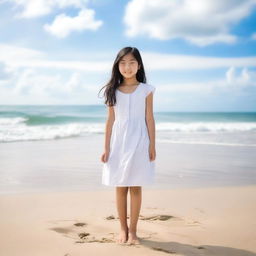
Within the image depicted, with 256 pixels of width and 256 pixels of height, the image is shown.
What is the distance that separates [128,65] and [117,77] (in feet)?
0.69

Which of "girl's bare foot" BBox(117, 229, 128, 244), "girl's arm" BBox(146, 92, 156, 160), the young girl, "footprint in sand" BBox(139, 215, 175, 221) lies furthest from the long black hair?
"footprint in sand" BBox(139, 215, 175, 221)

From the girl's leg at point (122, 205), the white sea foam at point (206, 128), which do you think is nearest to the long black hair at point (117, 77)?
the girl's leg at point (122, 205)

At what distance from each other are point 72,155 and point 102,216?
4.75 m

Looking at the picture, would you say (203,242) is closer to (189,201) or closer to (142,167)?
(142,167)

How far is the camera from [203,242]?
324 cm

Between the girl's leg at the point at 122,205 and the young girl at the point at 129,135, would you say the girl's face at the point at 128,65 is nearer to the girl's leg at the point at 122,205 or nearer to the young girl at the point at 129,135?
the young girl at the point at 129,135

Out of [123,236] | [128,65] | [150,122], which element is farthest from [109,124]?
[123,236]

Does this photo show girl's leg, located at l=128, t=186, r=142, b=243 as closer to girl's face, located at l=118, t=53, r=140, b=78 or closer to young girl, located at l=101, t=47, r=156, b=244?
young girl, located at l=101, t=47, r=156, b=244

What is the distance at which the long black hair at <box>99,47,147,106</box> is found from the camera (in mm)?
3238

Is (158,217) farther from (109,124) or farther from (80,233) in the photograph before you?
(109,124)

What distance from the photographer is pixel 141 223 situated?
12.4 feet

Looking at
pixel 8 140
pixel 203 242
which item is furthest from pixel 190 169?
pixel 8 140

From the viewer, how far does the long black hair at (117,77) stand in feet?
10.6

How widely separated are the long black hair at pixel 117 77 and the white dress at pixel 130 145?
0.06 m
